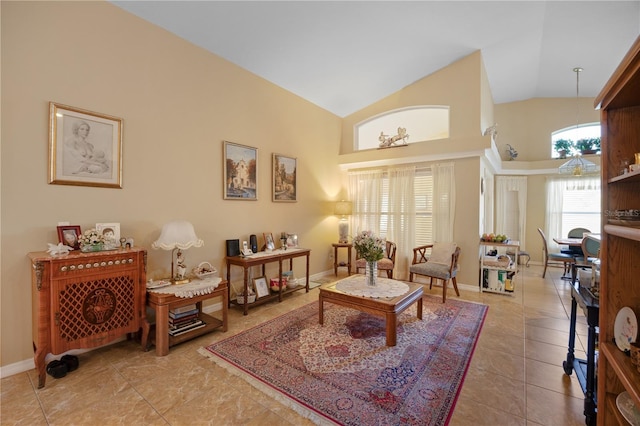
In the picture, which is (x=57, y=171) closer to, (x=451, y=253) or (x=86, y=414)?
(x=86, y=414)

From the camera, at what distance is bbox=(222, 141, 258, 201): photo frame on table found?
395 centimetres

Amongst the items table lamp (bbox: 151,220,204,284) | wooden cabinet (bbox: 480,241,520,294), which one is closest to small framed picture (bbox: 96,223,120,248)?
table lamp (bbox: 151,220,204,284)

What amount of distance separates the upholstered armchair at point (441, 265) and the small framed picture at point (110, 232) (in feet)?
13.3

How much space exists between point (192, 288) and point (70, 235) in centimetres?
118

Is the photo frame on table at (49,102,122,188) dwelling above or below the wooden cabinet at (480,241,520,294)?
above

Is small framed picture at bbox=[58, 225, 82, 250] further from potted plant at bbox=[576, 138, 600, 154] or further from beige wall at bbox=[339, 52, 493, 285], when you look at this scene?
potted plant at bbox=[576, 138, 600, 154]

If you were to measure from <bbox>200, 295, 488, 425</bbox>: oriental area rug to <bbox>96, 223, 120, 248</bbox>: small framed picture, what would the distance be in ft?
4.56

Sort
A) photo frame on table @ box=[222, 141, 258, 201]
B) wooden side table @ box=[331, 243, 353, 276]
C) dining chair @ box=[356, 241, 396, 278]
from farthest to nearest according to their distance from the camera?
wooden side table @ box=[331, 243, 353, 276]
dining chair @ box=[356, 241, 396, 278]
photo frame on table @ box=[222, 141, 258, 201]

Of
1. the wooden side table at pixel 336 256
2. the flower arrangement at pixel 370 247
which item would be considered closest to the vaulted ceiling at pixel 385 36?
the flower arrangement at pixel 370 247

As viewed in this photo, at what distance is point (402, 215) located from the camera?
5.51 metres

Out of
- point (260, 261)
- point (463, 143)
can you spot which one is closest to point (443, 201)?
point (463, 143)

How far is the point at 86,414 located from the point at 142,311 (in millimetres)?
943

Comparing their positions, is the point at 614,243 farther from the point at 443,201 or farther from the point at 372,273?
the point at 443,201

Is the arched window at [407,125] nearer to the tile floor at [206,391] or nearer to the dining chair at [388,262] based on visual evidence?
the dining chair at [388,262]
